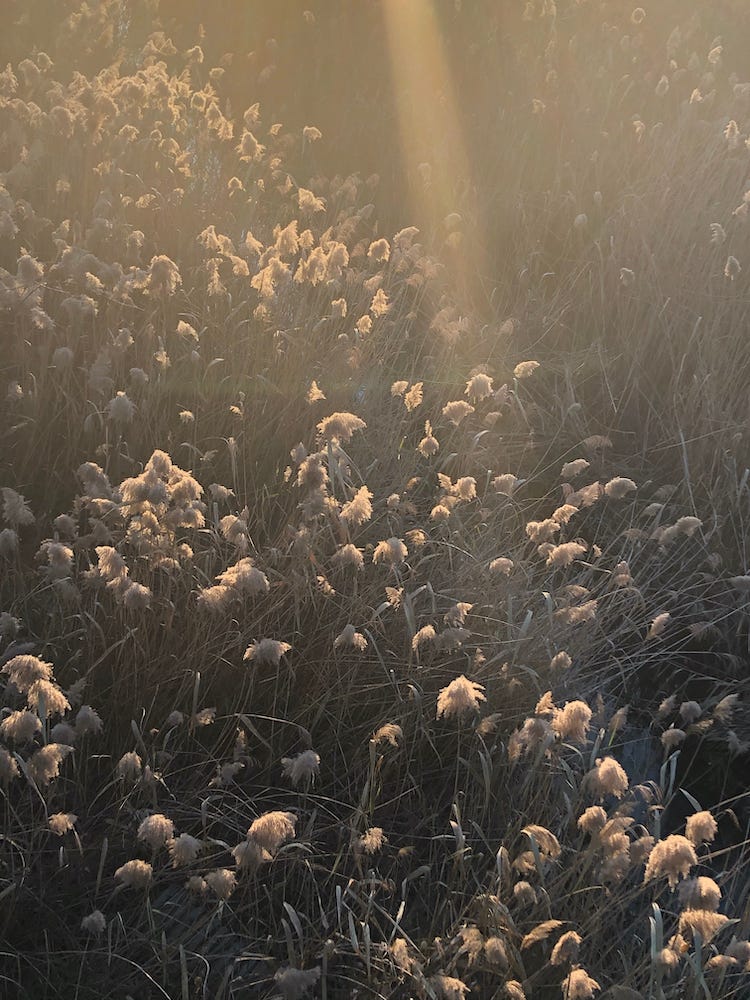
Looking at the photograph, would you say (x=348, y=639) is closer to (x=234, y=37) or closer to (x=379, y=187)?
(x=379, y=187)

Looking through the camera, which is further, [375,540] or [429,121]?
[429,121]

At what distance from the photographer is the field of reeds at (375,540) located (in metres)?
1.65

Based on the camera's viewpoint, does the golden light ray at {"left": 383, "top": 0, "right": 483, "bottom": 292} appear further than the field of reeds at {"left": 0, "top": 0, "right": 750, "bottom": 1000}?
Yes

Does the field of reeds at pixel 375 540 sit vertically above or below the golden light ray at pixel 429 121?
below

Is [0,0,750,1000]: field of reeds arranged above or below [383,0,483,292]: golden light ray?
below

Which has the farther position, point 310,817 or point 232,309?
point 232,309

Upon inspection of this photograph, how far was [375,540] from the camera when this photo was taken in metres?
2.55

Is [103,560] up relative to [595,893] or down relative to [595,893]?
up

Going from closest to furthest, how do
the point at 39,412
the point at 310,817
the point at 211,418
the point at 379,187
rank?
the point at 310,817 < the point at 39,412 < the point at 211,418 < the point at 379,187

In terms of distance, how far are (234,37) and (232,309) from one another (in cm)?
295

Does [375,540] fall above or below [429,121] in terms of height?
below

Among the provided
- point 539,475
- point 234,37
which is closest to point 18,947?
point 539,475

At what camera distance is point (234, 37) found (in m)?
5.46

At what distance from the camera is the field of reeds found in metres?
1.65
